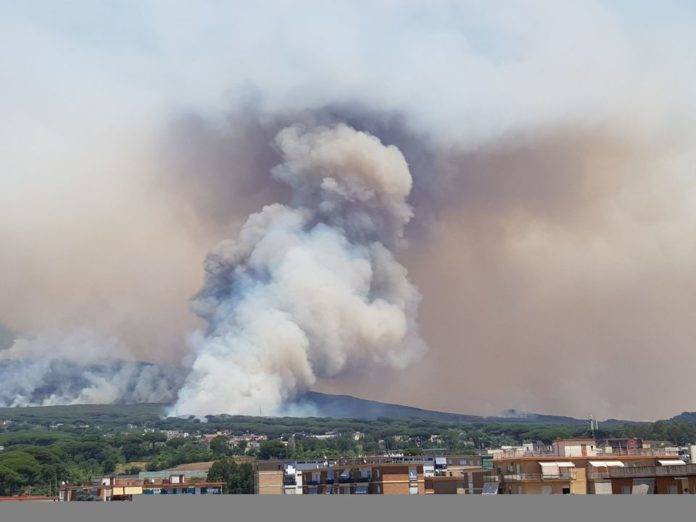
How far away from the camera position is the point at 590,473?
39281mm

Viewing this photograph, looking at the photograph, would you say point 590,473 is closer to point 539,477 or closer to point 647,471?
point 539,477

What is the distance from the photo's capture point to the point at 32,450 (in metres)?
100

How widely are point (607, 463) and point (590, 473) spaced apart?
909mm

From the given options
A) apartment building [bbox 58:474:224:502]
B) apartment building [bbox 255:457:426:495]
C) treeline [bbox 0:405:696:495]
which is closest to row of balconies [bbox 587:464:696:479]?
apartment building [bbox 255:457:426:495]

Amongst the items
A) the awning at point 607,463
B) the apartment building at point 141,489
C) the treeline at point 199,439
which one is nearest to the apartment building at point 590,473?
the awning at point 607,463

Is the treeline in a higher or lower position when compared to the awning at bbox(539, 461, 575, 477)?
higher

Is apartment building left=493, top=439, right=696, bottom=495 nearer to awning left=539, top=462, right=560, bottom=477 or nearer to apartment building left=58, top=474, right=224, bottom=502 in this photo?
awning left=539, top=462, right=560, bottom=477

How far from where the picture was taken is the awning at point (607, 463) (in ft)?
128

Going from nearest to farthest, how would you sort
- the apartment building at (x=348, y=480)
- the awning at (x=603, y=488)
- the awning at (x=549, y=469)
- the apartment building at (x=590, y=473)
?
the apartment building at (x=590, y=473), the awning at (x=603, y=488), the awning at (x=549, y=469), the apartment building at (x=348, y=480)

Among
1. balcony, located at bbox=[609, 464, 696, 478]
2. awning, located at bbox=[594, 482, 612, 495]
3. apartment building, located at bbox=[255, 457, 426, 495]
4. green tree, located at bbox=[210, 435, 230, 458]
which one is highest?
green tree, located at bbox=[210, 435, 230, 458]

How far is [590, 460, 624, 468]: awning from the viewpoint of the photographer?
1534 inches

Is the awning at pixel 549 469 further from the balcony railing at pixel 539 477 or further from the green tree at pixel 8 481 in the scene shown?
the green tree at pixel 8 481

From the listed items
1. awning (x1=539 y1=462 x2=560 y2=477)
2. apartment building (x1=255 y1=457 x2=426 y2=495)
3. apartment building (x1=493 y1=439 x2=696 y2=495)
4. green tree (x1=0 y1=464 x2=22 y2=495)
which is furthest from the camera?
green tree (x1=0 y1=464 x2=22 y2=495)

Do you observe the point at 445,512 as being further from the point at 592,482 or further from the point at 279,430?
the point at 279,430
